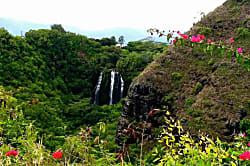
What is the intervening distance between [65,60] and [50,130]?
20890mm

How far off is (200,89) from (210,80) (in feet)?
2.39

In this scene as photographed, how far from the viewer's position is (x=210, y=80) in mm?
13289

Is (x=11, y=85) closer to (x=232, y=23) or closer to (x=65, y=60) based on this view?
(x=65, y=60)

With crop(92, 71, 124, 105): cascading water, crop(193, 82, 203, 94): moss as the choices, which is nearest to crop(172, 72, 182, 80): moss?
crop(193, 82, 203, 94): moss

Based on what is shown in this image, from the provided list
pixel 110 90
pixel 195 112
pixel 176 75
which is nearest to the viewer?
pixel 195 112

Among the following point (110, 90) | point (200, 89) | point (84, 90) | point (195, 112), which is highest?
point (200, 89)

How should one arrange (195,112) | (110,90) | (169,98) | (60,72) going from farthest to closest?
1. (60,72)
2. (110,90)
3. (169,98)
4. (195,112)

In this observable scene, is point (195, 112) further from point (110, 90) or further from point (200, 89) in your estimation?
point (110, 90)

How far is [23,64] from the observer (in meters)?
30.6

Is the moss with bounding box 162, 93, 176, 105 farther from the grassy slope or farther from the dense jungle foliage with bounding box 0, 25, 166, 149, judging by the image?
the dense jungle foliage with bounding box 0, 25, 166, 149

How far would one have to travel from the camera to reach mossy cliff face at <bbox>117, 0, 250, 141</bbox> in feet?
35.0

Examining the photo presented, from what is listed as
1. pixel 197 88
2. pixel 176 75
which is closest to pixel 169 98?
pixel 197 88

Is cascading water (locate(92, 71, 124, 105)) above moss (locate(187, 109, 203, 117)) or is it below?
below

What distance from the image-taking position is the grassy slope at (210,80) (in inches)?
422
